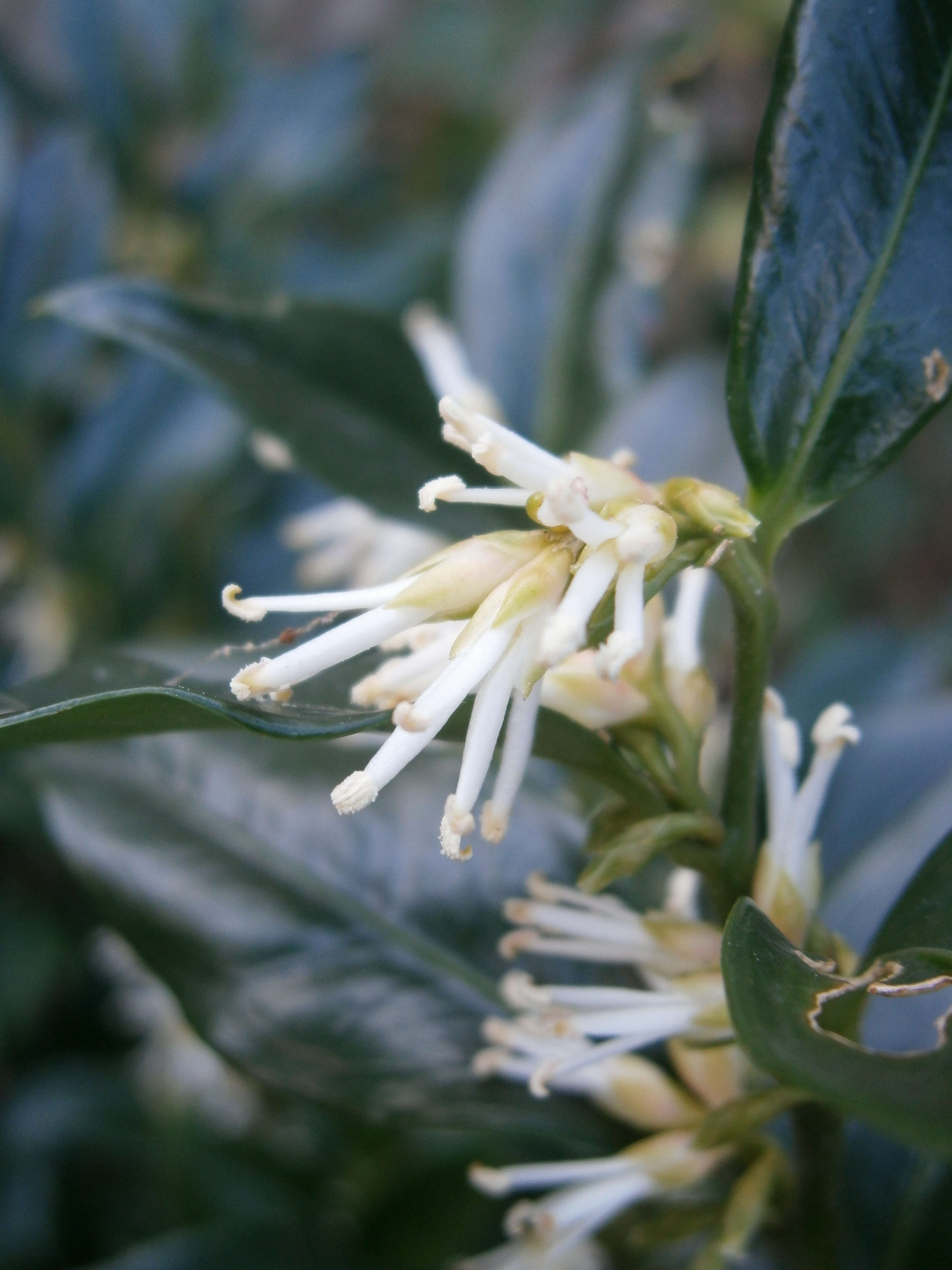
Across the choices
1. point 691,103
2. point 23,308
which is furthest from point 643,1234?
point 23,308

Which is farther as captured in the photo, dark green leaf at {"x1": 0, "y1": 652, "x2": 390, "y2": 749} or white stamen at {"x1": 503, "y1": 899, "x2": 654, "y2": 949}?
white stamen at {"x1": 503, "y1": 899, "x2": 654, "y2": 949}

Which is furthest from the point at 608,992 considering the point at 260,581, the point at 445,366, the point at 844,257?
the point at 260,581

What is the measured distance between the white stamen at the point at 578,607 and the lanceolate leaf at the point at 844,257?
13 cm

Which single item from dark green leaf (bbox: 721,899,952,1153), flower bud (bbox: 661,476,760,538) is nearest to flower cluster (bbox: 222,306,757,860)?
flower bud (bbox: 661,476,760,538)

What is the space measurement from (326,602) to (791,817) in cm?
26

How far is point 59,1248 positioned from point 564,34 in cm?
284

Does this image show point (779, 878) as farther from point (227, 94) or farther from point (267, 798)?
point (227, 94)

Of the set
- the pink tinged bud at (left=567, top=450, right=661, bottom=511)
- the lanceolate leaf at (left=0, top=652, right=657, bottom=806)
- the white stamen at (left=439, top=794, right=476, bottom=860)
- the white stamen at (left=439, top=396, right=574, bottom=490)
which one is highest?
the white stamen at (left=439, top=396, right=574, bottom=490)

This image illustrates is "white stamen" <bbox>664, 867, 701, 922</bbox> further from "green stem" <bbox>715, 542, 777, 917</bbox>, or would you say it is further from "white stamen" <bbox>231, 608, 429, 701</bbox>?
"white stamen" <bbox>231, 608, 429, 701</bbox>

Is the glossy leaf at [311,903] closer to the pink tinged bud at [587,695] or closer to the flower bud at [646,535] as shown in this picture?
the pink tinged bud at [587,695]

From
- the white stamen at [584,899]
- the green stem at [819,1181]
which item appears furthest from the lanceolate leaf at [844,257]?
the green stem at [819,1181]

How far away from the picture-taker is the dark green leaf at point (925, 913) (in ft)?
1.66

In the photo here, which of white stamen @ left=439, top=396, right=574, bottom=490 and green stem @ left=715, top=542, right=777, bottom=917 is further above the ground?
white stamen @ left=439, top=396, right=574, bottom=490

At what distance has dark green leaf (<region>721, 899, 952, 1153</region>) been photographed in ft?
1.31
